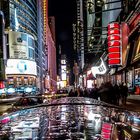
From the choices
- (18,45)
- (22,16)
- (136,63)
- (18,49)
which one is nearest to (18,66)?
(18,49)

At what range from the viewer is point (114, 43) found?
36.8 meters

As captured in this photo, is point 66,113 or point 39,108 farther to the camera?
point 39,108

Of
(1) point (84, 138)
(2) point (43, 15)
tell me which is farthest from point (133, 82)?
(2) point (43, 15)

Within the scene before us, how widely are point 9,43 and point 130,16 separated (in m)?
72.8

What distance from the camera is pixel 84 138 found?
311cm

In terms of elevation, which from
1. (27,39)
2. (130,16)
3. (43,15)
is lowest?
(130,16)

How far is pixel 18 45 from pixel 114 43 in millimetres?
69588

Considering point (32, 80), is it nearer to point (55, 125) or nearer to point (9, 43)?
point (9, 43)

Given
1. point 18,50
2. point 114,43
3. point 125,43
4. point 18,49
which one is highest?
point 18,49

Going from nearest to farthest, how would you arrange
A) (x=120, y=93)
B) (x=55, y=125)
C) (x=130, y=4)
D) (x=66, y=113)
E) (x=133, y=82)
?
(x=55, y=125), (x=66, y=113), (x=120, y=93), (x=130, y=4), (x=133, y=82)

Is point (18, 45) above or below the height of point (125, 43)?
above

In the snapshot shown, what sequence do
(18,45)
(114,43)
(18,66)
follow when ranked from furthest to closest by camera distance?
(18,45) < (18,66) < (114,43)

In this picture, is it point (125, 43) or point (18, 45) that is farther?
point (18, 45)

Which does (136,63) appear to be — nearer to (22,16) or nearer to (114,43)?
(114,43)
